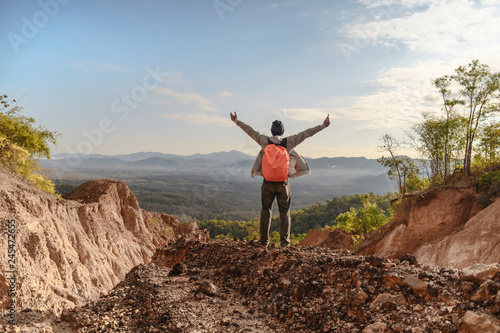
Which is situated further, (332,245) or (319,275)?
(332,245)

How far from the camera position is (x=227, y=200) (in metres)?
114

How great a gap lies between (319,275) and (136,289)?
105 inches

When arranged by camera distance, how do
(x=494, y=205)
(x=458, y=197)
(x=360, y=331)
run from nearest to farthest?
1. (x=360, y=331)
2. (x=494, y=205)
3. (x=458, y=197)

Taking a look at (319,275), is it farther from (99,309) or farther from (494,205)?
(494,205)

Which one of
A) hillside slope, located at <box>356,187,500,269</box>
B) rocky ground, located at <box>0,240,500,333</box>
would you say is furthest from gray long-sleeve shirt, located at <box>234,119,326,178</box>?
hillside slope, located at <box>356,187,500,269</box>

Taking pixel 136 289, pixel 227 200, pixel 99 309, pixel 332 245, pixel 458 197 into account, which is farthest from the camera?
pixel 227 200

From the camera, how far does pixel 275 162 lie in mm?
5793

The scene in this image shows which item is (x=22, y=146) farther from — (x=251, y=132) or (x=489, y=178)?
(x=489, y=178)

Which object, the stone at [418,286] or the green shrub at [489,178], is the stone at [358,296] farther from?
the green shrub at [489,178]

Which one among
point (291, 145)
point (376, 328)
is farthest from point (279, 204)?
point (376, 328)

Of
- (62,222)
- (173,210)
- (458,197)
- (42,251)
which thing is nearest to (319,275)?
(42,251)

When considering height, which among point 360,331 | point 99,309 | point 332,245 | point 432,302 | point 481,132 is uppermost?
point 481,132

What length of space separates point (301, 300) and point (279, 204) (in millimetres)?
2425

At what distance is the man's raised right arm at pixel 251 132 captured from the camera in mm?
6129
